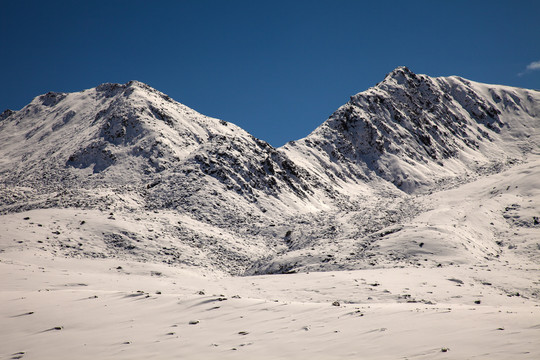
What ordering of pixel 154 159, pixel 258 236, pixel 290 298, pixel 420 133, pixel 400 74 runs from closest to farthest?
pixel 290 298 → pixel 258 236 → pixel 154 159 → pixel 420 133 → pixel 400 74

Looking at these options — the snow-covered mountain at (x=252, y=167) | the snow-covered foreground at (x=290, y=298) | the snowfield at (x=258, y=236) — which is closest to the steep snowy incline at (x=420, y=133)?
the snow-covered mountain at (x=252, y=167)

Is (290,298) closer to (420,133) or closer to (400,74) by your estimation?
(420,133)

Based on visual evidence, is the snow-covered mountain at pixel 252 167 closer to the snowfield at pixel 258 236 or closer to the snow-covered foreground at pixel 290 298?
the snowfield at pixel 258 236

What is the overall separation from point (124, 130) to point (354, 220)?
143 feet

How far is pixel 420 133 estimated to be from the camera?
90.0 meters

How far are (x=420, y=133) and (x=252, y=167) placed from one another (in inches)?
2091

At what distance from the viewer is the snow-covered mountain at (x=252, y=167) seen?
36469 millimetres

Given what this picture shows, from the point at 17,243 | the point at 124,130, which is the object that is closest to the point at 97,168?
the point at 124,130

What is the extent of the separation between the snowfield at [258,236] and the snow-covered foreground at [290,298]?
11cm

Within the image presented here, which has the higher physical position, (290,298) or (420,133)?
(420,133)

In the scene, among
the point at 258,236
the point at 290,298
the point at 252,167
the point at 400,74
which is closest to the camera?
the point at 290,298

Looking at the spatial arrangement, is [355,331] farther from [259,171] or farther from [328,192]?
[328,192]

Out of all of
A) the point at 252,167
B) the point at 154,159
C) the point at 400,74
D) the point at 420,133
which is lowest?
the point at 252,167

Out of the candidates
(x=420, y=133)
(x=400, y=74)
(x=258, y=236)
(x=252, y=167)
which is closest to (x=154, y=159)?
(x=252, y=167)
